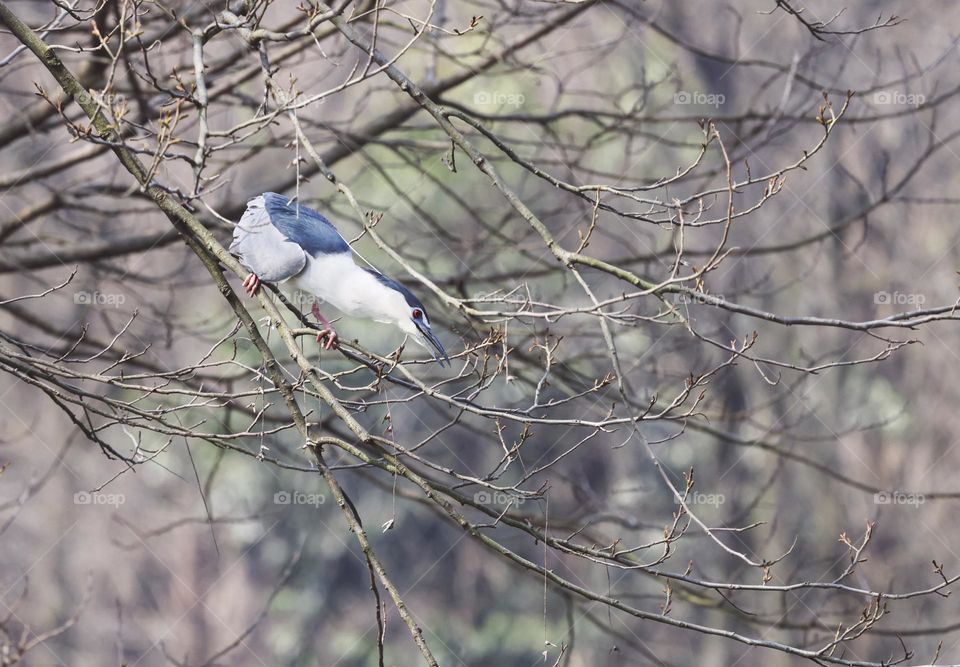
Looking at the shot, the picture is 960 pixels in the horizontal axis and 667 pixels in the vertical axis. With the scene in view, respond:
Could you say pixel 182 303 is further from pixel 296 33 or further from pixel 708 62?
pixel 296 33

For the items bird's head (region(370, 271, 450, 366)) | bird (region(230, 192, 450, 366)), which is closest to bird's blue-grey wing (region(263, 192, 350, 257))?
bird (region(230, 192, 450, 366))

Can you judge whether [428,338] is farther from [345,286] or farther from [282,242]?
[282,242]

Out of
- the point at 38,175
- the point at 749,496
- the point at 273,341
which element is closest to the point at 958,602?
the point at 749,496

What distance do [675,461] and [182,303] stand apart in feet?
9.40

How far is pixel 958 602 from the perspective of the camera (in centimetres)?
571

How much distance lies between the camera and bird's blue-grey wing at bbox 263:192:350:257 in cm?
160

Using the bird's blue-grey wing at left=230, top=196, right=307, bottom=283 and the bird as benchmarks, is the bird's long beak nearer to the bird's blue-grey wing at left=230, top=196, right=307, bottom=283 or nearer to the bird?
the bird

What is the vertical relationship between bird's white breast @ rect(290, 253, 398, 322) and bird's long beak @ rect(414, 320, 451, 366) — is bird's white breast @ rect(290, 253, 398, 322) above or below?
above

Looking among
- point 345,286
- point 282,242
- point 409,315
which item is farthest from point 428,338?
point 282,242

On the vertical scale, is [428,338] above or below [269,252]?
below

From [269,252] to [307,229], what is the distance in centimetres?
8

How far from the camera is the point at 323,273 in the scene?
1.58 m

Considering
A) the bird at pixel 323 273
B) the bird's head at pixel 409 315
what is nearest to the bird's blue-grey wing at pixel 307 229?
the bird at pixel 323 273

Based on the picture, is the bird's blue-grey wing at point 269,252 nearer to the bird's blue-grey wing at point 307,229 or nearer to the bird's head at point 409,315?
the bird's blue-grey wing at point 307,229
